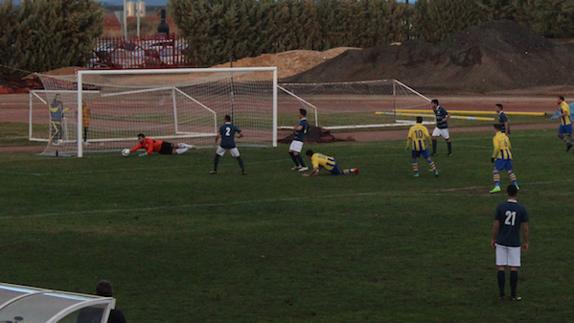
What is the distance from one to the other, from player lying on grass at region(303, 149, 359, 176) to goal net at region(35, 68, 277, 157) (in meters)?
9.20

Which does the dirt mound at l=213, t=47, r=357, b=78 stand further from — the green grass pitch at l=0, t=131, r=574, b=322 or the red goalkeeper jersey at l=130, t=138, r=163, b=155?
the green grass pitch at l=0, t=131, r=574, b=322

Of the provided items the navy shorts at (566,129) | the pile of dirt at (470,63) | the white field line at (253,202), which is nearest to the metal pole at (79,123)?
the white field line at (253,202)

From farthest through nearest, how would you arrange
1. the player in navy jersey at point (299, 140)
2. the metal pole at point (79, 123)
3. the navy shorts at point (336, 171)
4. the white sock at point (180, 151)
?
the white sock at point (180, 151) < the metal pole at point (79, 123) < the player in navy jersey at point (299, 140) < the navy shorts at point (336, 171)

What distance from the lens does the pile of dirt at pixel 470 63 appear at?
278 ft

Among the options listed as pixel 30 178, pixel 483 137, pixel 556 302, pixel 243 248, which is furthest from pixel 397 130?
pixel 556 302

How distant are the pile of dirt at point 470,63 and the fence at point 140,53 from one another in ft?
46.6

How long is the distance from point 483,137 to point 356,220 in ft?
73.3

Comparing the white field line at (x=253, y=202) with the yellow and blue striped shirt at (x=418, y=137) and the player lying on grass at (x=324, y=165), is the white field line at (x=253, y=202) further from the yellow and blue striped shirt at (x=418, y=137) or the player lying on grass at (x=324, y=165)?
the player lying on grass at (x=324, y=165)

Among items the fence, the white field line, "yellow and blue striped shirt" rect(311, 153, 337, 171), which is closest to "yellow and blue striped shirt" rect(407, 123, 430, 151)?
the white field line

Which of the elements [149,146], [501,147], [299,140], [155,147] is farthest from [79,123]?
[501,147]

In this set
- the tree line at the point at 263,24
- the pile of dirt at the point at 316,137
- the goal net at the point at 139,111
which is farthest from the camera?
the tree line at the point at 263,24

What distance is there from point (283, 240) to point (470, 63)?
2611 inches

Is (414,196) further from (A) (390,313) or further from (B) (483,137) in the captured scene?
(B) (483,137)

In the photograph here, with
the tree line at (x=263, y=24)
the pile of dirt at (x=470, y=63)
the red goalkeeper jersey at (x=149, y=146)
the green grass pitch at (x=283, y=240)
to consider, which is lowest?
the green grass pitch at (x=283, y=240)
